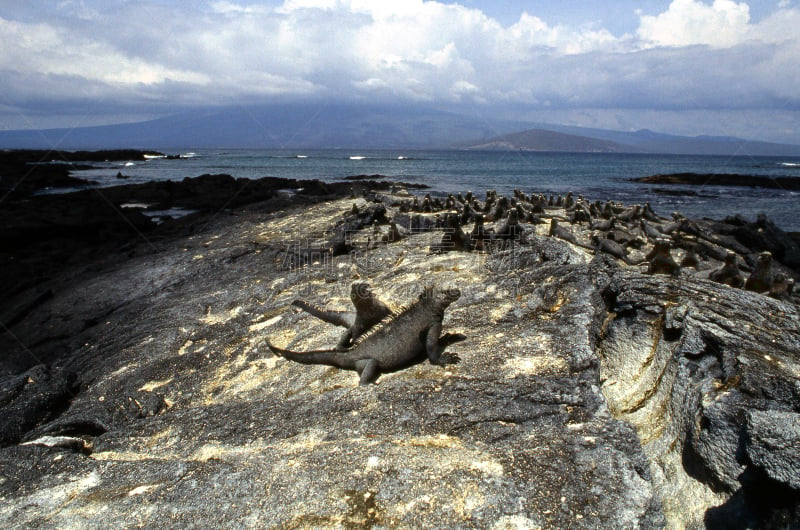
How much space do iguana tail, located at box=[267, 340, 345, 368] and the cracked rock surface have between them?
0.11 metres

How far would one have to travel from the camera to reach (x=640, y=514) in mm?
2979

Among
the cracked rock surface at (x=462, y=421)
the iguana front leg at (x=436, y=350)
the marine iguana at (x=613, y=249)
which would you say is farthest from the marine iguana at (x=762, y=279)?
the iguana front leg at (x=436, y=350)

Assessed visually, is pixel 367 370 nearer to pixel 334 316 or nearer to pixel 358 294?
pixel 358 294

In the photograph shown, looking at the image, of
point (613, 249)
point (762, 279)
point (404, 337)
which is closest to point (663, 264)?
point (762, 279)

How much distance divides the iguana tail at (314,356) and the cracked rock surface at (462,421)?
0.11 m

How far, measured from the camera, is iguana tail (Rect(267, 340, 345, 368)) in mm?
5332

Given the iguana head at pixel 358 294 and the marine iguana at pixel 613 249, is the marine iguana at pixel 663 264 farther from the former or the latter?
the iguana head at pixel 358 294

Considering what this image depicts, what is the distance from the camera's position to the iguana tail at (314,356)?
17.5 ft

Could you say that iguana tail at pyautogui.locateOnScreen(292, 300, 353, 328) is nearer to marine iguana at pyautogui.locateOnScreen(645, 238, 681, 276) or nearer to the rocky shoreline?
the rocky shoreline

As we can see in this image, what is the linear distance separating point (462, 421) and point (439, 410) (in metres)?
0.24

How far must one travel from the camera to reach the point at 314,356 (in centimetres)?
554

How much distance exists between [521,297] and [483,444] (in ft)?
9.53

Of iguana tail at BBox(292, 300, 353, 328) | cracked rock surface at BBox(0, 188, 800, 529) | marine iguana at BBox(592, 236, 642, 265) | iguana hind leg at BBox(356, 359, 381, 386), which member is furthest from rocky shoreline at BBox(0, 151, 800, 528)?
marine iguana at BBox(592, 236, 642, 265)

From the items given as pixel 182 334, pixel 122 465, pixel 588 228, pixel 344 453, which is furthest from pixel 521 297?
pixel 588 228
